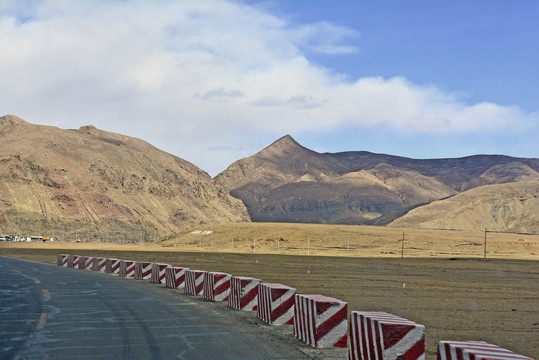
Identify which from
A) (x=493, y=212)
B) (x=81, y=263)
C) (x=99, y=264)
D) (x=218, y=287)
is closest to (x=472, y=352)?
(x=218, y=287)

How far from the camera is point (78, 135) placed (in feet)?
549

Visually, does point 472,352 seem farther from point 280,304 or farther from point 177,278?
point 177,278

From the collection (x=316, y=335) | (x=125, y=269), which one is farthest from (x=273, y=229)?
(x=316, y=335)

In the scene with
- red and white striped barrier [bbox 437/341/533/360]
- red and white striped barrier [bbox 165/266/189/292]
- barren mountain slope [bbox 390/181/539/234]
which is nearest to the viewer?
red and white striped barrier [bbox 437/341/533/360]

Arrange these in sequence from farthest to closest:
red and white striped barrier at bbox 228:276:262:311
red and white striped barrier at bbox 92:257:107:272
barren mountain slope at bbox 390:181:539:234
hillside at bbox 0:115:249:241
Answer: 1. barren mountain slope at bbox 390:181:539:234
2. hillside at bbox 0:115:249:241
3. red and white striped barrier at bbox 92:257:107:272
4. red and white striped barrier at bbox 228:276:262:311

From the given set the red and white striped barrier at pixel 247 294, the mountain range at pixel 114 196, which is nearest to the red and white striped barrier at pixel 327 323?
the red and white striped barrier at pixel 247 294

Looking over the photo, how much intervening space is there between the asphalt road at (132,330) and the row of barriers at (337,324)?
1.41ft

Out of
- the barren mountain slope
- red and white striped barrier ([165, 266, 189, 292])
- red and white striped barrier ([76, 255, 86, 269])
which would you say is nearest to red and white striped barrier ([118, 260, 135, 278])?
red and white striped barrier ([165, 266, 189, 292])

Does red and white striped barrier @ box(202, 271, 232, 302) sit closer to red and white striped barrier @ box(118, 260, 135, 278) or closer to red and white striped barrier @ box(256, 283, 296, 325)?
red and white striped barrier @ box(256, 283, 296, 325)

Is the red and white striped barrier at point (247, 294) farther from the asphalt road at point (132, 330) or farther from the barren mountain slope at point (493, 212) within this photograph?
the barren mountain slope at point (493, 212)

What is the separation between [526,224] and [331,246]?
63.5 metres

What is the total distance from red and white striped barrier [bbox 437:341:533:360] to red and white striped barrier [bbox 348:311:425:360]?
1445 millimetres

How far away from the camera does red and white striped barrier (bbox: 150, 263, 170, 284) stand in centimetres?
2983

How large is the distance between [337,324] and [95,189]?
440 ft
